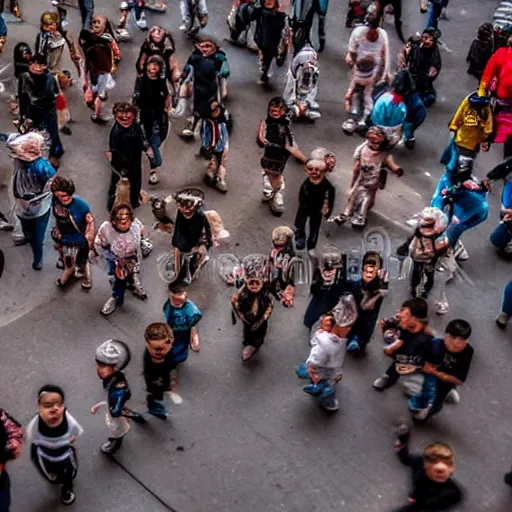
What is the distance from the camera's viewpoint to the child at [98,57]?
10227 mm

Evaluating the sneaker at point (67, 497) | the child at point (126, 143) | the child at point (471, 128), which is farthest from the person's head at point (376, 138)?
the sneaker at point (67, 497)

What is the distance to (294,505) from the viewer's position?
22.8ft

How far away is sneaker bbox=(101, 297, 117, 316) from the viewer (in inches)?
335

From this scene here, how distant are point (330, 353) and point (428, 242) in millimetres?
1675

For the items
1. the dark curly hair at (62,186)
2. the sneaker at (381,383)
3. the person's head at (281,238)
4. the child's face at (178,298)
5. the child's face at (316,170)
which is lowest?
the sneaker at (381,383)

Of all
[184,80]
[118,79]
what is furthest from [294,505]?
[118,79]

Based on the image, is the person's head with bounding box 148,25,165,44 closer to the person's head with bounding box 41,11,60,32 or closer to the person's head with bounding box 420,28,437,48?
the person's head with bounding box 41,11,60,32

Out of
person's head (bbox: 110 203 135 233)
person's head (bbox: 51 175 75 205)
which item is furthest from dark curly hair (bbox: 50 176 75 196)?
person's head (bbox: 110 203 135 233)

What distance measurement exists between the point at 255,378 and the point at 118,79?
5785 mm

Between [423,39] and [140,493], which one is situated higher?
[423,39]

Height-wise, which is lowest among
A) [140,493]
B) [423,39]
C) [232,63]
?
[140,493]

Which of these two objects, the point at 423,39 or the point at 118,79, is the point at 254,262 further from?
the point at 118,79

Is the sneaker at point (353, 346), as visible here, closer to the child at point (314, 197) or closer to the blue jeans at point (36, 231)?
the child at point (314, 197)

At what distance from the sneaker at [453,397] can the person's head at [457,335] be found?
3.11 ft
